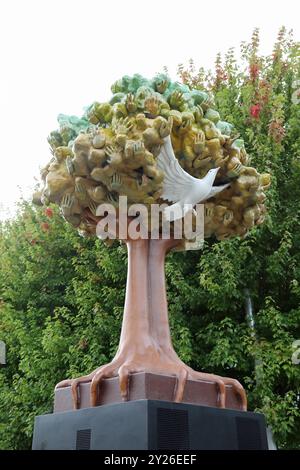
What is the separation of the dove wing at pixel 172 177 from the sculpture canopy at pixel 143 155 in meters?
0.10

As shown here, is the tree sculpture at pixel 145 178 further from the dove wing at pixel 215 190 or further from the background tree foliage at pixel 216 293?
the background tree foliage at pixel 216 293

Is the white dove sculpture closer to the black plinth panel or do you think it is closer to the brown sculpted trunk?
the brown sculpted trunk

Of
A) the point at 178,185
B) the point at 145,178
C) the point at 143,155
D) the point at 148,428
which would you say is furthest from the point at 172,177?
the point at 148,428

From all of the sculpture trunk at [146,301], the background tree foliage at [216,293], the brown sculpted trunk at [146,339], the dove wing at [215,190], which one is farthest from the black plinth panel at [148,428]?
the background tree foliage at [216,293]

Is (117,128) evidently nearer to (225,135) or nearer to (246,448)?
(225,135)

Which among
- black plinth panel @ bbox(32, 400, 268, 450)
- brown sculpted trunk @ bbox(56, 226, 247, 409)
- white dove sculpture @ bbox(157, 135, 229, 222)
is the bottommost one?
black plinth panel @ bbox(32, 400, 268, 450)

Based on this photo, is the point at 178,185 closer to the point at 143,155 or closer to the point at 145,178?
the point at 145,178

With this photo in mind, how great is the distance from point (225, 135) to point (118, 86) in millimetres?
1290

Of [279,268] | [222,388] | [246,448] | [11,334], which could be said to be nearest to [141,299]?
[222,388]

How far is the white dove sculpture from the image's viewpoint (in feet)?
17.3

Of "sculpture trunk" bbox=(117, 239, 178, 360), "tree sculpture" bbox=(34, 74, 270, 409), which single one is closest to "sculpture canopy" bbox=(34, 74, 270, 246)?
"tree sculpture" bbox=(34, 74, 270, 409)

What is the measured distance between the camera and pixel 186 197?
17.8ft

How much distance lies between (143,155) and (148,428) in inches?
94.6

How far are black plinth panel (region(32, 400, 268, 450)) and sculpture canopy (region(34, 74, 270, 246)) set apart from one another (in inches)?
79.6
